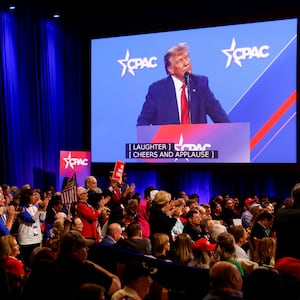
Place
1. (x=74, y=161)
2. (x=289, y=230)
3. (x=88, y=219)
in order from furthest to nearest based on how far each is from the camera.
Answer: (x=74, y=161) < (x=88, y=219) < (x=289, y=230)

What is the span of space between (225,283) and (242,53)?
9.11m

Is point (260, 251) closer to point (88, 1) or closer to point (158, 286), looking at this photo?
point (158, 286)

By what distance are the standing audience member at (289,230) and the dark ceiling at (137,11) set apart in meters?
8.71

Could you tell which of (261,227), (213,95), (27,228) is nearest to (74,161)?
(213,95)

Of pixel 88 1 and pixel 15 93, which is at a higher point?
pixel 88 1

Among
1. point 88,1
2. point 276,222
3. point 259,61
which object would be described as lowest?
point 276,222

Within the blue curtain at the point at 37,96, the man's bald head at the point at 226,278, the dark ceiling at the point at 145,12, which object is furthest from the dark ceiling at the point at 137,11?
the man's bald head at the point at 226,278

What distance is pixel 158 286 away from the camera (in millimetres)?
3738

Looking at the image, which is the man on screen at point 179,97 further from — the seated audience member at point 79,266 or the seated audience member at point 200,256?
the seated audience member at point 79,266

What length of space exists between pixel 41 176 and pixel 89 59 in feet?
10.0

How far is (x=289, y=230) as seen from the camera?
436 cm

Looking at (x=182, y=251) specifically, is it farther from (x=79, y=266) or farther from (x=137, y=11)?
(x=137, y=11)

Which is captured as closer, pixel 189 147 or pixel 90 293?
pixel 90 293

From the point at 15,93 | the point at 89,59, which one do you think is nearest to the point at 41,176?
the point at 15,93
